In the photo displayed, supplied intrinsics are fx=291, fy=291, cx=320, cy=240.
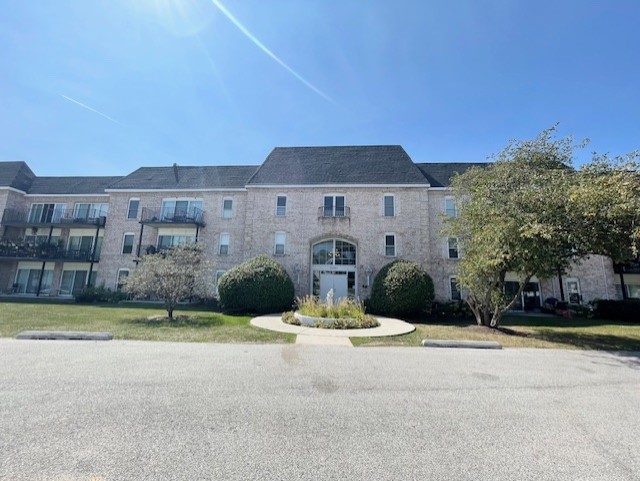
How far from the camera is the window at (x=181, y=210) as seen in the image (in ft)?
80.5

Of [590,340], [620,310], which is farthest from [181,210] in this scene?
[620,310]

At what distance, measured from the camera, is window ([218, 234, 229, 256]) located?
23.9 m

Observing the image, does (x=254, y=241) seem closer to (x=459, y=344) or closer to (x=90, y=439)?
(x=459, y=344)

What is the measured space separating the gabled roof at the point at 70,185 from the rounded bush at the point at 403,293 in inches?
1069

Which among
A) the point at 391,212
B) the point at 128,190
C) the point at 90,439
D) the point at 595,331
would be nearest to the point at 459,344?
the point at 595,331

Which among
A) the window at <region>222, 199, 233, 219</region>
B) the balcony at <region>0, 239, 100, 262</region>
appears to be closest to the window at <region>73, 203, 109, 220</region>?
the balcony at <region>0, 239, 100, 262</region>

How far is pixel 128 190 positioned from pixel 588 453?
101 feet

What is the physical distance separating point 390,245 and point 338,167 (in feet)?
25.8

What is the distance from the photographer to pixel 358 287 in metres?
21.6

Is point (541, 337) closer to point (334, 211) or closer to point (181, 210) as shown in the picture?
point (334, 211)

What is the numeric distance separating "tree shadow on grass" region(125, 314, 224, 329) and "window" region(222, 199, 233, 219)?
12.1 m

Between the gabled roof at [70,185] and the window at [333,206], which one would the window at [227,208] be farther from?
the gabled roof at [70,185]

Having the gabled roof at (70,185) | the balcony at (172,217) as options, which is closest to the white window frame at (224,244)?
the balcony at (172,217)

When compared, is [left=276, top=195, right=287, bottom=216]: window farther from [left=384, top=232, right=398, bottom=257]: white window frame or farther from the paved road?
the paved road
